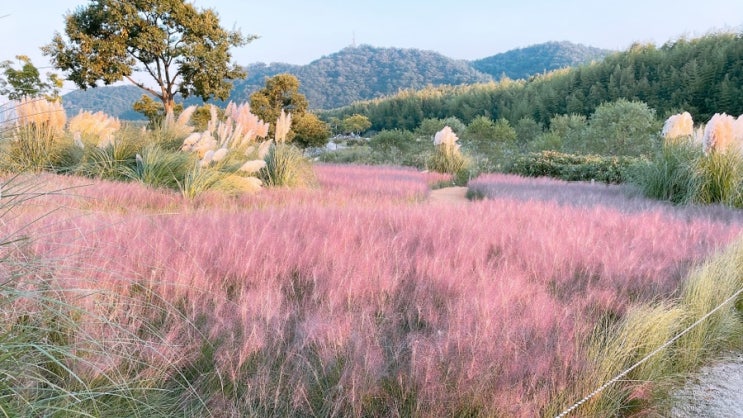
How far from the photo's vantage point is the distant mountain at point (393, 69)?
118m

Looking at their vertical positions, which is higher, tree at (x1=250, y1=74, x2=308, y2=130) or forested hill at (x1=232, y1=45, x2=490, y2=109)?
forested hill at (x1=232, y1=45, x2=490, y2=109)

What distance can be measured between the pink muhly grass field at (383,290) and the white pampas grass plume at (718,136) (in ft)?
8.63

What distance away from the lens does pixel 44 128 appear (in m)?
6.41

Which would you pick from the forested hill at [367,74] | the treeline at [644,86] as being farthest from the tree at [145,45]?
the forested hill at [367,74]

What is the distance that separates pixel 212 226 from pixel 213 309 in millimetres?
1213

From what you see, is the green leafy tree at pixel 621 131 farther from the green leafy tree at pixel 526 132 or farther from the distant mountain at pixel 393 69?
the distant mountain at pixel 393 69

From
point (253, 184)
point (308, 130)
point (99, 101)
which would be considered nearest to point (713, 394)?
point (99, 101)

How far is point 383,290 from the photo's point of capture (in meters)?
2.05

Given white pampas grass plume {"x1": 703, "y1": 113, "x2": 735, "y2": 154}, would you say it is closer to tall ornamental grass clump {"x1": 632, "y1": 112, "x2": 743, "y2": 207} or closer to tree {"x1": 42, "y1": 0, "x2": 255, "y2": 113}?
tall ornamental grass clump {"x1": 632, "y1": 112, "x2": 743, "y2": 207}

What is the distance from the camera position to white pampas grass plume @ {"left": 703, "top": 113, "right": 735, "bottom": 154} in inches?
221

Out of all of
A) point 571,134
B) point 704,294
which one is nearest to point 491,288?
point 704,294

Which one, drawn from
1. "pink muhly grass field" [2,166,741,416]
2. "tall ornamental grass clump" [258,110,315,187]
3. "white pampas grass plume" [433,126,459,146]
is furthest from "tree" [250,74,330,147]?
"pink muhly grass field" [2,166,741,416]

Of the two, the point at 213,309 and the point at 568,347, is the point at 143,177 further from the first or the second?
the point at 568,347

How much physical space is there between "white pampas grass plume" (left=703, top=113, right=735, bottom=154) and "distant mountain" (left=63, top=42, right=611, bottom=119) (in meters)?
103
